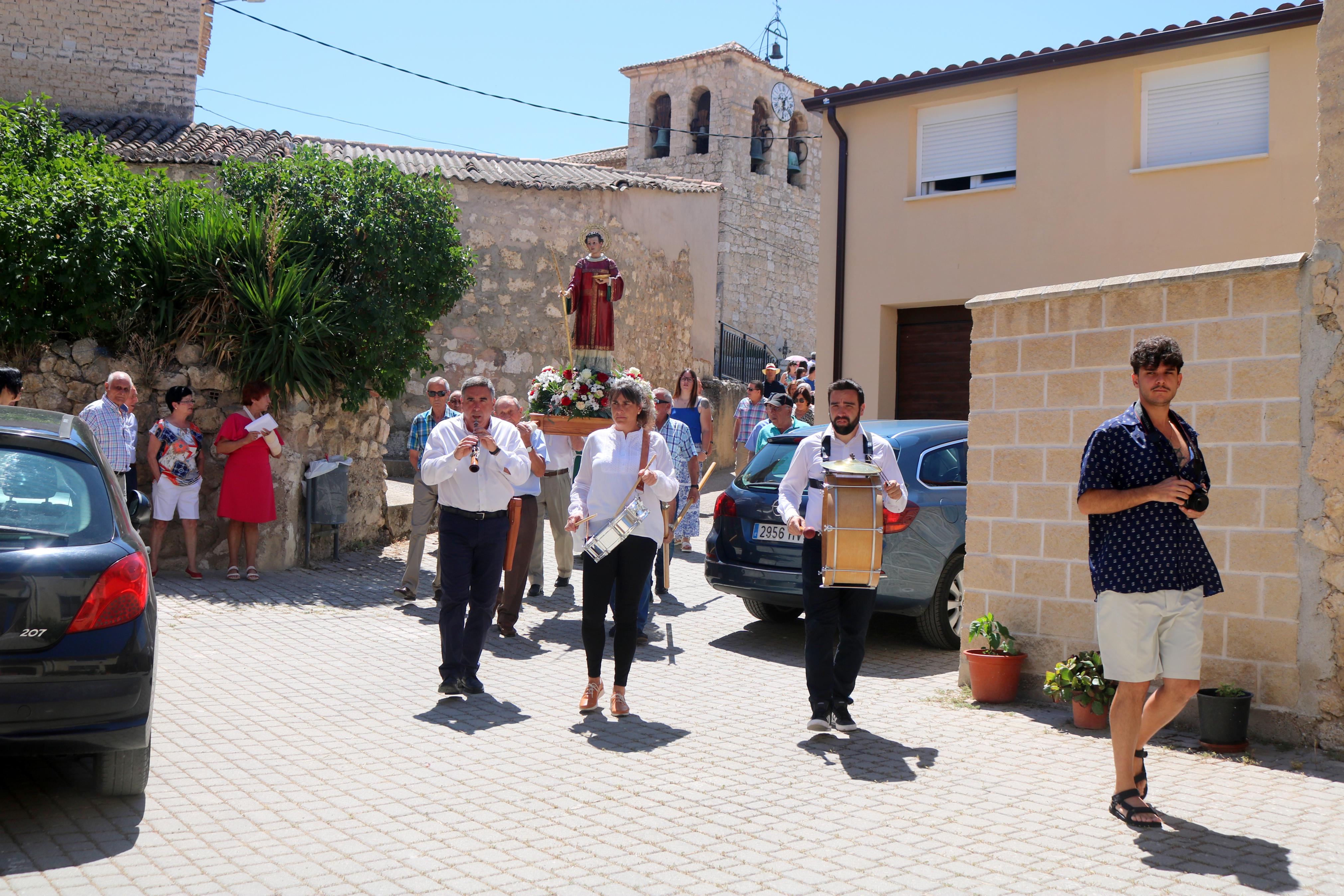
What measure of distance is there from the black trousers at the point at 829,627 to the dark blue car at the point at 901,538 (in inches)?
68.1

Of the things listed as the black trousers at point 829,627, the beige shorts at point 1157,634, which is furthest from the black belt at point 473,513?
the beige shorts at point 1157,634

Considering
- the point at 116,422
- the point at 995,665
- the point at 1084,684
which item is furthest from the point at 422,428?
the point at 1084,684

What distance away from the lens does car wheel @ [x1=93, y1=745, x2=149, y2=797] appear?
14.9 feet

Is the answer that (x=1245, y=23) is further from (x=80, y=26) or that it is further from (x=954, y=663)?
→ (x=80, y=26)

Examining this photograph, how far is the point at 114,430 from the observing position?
31.4ft

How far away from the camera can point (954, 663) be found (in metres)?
8.02

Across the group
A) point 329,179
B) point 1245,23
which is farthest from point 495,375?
point 1245,23

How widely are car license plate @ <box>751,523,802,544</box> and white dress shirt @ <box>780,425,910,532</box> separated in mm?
1928

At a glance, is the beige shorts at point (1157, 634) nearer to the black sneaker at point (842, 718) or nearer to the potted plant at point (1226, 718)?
the potted plant at point (1226, 718)

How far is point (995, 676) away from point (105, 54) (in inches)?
814

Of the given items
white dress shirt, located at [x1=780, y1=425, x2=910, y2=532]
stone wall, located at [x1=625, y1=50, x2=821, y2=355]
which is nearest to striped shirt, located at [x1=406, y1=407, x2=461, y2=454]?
white dress shirt, located at [x1=780, y1=425, x2=910, y2=532]

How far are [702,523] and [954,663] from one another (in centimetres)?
816

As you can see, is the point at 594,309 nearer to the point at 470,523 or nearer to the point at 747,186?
the point at 470,523

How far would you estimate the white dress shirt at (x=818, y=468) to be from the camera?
237 inches
